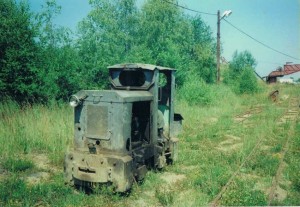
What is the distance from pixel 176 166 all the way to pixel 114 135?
2689 millimetres

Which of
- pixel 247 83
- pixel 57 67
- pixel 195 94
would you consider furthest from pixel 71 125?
pixel 247 83

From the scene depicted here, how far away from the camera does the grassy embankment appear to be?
544 cm

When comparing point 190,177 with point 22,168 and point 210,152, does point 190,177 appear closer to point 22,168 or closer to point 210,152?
point 210,152

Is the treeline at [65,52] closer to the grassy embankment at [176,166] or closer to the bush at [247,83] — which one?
the grassy embankment at [176,166]

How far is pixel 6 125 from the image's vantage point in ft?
30.7

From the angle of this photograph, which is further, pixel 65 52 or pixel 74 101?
pixel 65 52

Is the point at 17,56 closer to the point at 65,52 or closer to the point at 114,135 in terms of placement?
the point at 65,52

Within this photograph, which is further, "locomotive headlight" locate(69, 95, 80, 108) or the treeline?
the treeline

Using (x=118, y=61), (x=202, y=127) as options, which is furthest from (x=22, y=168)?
(x=118, y=61)

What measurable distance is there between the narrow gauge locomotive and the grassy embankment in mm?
394

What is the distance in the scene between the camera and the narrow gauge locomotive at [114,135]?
545cm

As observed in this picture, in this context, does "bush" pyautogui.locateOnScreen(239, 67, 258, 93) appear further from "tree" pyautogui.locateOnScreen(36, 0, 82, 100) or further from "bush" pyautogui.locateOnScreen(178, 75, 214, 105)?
"tree" pyautogui.locateOnScreen(36, 0, 82, 100)

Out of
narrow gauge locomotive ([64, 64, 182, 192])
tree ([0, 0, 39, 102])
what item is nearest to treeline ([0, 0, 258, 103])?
tree ([0, 0, 39, 102])

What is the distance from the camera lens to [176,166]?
7645 mm
